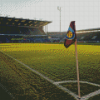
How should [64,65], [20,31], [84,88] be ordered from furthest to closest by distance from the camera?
[20,31] < [64,65] < [84,88]

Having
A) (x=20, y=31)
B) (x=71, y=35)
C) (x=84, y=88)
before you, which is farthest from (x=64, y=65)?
(x=20, y=31)

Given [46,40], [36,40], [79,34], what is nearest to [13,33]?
[36,40]

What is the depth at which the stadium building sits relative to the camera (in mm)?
49888

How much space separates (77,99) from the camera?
2.41 metres

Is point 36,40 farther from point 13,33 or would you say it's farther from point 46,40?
point 13,33

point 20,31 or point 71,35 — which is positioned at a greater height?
point 20,31

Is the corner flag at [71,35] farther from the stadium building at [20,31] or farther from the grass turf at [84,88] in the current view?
the stadium building at [20,31]

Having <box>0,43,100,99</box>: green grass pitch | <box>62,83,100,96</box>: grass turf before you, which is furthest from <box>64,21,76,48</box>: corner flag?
<box>0,43,100,99</box>: green grass pitch

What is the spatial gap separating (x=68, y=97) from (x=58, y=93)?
0.28 m

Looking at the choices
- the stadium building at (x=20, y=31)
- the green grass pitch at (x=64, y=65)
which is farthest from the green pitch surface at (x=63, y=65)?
the stadium building at (x=20, y=31)

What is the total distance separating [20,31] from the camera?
2149 inches

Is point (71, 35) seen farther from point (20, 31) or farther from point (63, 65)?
point (20, 31)

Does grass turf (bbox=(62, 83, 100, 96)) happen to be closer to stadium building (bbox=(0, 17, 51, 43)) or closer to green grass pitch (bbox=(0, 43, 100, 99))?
green grass pitch (bbox=(0, 43, 100, 99))

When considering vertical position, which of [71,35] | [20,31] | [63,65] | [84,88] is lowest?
[63,65]
